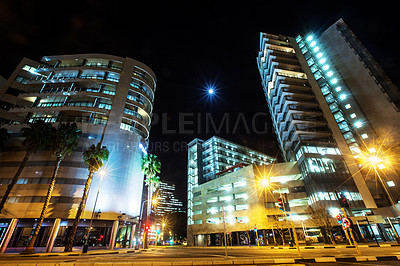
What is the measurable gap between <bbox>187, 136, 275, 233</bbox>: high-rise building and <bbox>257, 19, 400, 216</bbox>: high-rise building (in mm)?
27130

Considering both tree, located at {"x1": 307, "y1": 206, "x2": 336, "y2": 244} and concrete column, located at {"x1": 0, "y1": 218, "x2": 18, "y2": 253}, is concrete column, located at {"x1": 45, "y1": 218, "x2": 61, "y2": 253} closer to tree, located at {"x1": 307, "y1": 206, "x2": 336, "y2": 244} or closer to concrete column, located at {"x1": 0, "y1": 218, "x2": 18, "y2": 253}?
concrete column, located at {"x1": 0, "y1": 218, "x2": 18, "y2": 253}

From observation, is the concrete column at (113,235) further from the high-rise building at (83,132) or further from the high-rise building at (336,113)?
the high-rise building at (336,113)

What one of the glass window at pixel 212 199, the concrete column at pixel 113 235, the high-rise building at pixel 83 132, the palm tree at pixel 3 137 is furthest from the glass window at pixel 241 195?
the palm tree at pixel 3 137

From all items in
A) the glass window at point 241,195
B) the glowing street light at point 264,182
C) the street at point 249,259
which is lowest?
the street at point 249,259

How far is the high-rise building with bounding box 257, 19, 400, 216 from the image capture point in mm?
46094

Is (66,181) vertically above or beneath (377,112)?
beneath

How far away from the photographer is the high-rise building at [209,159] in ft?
249

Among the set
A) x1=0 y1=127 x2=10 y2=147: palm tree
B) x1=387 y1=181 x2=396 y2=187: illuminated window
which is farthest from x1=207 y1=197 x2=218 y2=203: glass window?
x1=0 y1=127 x2=10 y2=147: palm tree

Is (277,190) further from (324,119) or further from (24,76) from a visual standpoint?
(24,76)

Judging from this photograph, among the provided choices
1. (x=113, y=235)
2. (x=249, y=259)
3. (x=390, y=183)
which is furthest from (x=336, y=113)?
(x=113, y=235)

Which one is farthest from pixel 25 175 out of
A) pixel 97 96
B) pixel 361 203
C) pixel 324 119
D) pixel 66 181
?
pixel 324 119

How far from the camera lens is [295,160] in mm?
57875

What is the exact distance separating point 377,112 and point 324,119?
48.1ft

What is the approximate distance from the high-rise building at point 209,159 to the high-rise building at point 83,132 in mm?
31142
